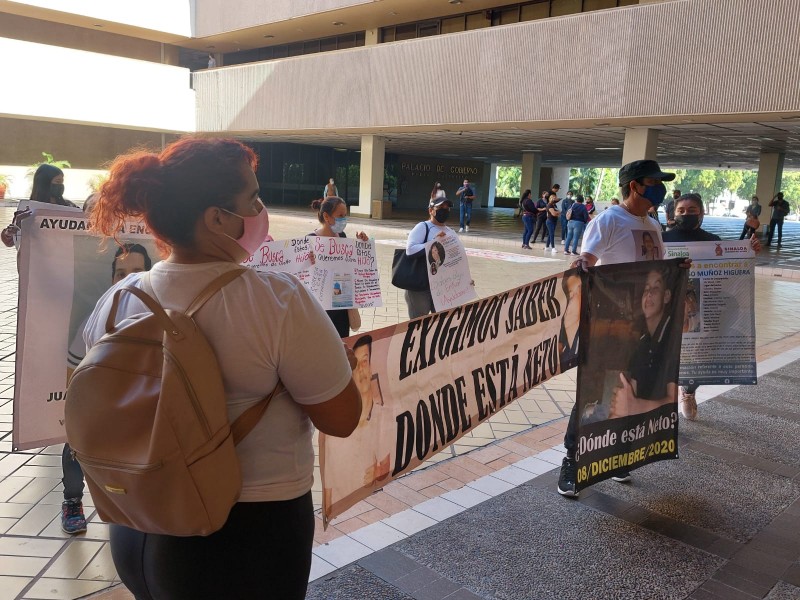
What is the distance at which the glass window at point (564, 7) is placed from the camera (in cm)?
2100

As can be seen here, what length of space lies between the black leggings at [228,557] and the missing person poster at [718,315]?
3.97 meters

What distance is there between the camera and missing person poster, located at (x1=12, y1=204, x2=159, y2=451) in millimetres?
3229

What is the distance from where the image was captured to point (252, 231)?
5.34ft

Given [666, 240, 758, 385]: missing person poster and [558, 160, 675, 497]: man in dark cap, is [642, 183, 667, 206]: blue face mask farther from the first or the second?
[666, 240, 758, 385]: missing person poster

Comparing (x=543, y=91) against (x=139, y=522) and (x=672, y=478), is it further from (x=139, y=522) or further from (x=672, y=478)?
(x=139, y=522)

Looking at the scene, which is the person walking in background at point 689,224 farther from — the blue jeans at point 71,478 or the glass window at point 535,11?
the glass window at point 535,11

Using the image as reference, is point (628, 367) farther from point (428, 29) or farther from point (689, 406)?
point (428, 29)

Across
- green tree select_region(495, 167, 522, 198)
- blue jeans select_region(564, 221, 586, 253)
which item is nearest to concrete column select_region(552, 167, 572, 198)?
blue jeans select_region(564, 221, 586, 253)

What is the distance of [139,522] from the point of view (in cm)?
144

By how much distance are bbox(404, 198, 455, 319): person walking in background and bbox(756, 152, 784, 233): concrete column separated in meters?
24.2

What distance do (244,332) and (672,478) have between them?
373 centimetres

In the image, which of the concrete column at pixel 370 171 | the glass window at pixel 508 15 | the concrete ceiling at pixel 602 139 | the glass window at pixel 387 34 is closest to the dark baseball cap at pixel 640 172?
the concrete ceiling at pixel 602 139

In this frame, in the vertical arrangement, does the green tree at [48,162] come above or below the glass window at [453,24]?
below

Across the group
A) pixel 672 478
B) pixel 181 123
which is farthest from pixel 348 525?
pixel 181 123
